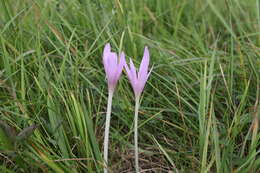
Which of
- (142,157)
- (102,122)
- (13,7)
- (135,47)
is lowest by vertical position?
(142,157)

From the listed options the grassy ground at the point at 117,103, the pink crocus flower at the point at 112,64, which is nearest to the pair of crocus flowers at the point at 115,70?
the pink crocus flower at the point at 112,64

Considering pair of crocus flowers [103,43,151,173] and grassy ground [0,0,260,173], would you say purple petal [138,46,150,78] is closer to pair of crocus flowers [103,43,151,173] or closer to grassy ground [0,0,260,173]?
pair of crocus flowers [103,43,151,173]

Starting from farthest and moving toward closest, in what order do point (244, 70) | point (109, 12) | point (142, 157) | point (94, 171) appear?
A: point (109, 12) → point (244, 70) → point (142, 157) → point (94, 171)

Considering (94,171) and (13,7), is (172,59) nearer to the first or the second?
(94,171)

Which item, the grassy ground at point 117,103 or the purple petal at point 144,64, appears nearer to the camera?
the purple petal at point 144,64

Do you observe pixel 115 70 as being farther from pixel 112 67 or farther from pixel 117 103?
pixel 117 103

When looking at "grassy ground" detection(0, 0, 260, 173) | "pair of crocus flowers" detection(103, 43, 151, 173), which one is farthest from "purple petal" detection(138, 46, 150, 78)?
"grassy ground" detection(0, 0, 260, 173)

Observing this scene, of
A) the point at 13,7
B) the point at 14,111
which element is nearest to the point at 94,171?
the point at 14,111

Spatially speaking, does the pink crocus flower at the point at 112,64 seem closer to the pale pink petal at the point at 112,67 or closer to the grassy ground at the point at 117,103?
the pale pink petal at the point at 112,67
